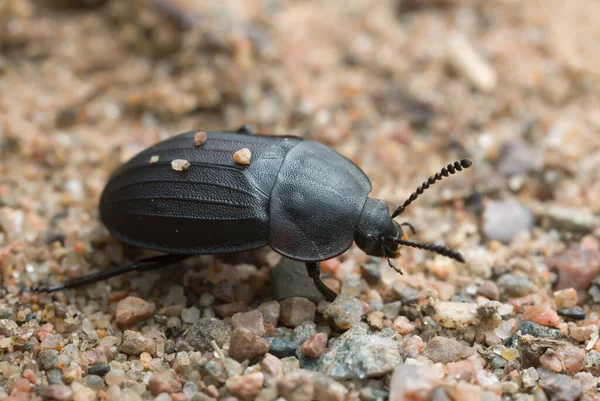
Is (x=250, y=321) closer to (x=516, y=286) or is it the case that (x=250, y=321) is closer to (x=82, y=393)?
(x=82, y=393)

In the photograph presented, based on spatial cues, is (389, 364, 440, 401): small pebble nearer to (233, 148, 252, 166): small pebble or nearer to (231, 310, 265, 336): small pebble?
(231, 310, 265, 336): small pebble

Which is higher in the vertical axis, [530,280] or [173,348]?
[530,280]

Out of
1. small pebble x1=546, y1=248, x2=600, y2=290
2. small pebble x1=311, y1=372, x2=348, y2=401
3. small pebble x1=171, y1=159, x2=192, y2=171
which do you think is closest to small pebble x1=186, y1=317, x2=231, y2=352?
small pebble x1=311, y1=372, x2=348, y2=401

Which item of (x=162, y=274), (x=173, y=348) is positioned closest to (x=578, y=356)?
(x=173, y=348)

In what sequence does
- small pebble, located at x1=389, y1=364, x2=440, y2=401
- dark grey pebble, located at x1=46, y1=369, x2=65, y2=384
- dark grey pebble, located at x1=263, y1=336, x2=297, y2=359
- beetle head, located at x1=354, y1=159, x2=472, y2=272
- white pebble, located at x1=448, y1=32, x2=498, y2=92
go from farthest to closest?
white pebble, located at x1=448, y1=32, x2=498, y2=92, beetle head, located at x1=354, y1=159, x2=472, y2=272, dark grey pebble, located at x1=263, y1=336, x2=297, y2=359, dark grey pebble, located at x1=46, y1=369, x2=65, y2=384, small pebble, located at x1=389, y1=364, x2=440, y2=401

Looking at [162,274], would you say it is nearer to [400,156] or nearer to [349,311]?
[349,311]

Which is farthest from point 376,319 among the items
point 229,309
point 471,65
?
point 471,65

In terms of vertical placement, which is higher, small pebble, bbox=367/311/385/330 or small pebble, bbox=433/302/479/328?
small pebble, bbox=433/302/479/328
